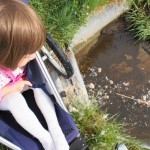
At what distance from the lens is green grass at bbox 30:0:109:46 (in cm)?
339

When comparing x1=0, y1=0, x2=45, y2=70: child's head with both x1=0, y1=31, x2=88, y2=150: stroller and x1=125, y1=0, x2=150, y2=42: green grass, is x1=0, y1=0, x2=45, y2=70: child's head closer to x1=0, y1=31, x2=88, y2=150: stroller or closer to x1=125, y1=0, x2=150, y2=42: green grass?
x1=0, y1=31, x2=88, y2=150: stroller

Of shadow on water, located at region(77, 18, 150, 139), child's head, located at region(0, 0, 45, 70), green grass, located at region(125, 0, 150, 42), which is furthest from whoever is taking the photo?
green grass, located at region(125, 0, 150, 42)

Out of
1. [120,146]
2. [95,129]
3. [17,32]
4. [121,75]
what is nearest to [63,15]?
[121,75]

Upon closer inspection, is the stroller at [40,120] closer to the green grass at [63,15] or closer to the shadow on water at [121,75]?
the green grass at [63,15]

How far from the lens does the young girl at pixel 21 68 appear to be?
6.47 feet

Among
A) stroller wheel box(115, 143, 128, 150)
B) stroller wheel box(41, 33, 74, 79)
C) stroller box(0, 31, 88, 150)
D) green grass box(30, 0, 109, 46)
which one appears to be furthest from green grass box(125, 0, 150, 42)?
stroller box(0, 31, 88, 150)

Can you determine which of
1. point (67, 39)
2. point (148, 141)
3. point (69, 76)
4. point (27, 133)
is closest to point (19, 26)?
point (27, 133)

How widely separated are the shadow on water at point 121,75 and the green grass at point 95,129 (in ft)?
1.52

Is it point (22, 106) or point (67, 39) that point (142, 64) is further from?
point (22, 106)

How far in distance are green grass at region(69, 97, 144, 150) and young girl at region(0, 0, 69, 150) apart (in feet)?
2.01

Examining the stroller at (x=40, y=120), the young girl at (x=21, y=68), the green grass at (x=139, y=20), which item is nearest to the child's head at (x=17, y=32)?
the young girl at (x=21, y=68)

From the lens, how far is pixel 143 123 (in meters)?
3.56

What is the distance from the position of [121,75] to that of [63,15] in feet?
2.86

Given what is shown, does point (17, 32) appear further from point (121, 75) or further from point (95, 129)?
point (121, 75)
